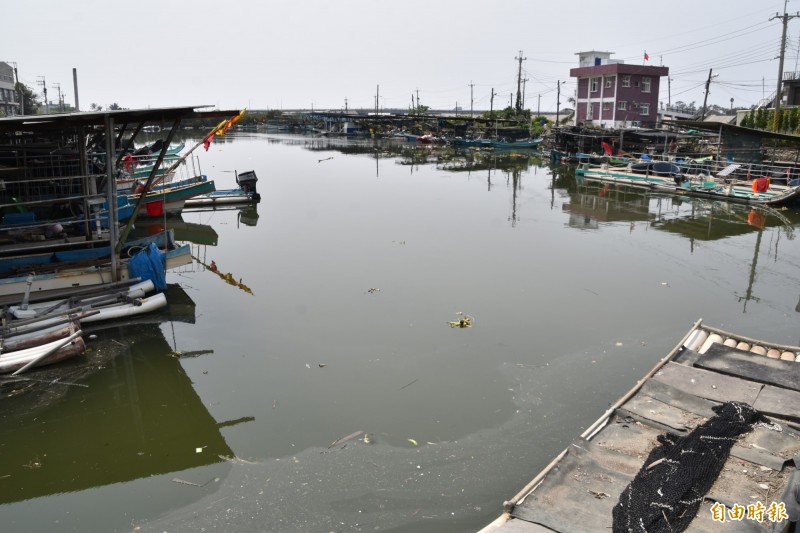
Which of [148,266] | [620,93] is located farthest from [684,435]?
[620,93]

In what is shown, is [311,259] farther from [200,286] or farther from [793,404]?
[793,404]

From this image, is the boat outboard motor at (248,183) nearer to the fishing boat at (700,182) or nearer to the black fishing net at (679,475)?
the fishing boat at (700,182)

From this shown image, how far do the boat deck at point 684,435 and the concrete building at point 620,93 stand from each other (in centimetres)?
3655

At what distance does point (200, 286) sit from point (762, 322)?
9.46m

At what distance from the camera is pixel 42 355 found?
7.31 m

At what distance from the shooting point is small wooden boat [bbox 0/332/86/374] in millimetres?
7230

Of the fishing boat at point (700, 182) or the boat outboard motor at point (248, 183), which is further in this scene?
the boat outboard motor at point (248, 183)

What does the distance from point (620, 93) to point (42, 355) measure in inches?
1607

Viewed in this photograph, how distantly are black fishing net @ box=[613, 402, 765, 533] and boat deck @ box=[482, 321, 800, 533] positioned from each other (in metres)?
0.06

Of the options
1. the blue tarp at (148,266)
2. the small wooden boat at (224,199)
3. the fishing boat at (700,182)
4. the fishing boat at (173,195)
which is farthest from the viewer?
→ the small wooden boat at (224,199)

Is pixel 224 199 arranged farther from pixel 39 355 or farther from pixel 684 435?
pixel 684 435

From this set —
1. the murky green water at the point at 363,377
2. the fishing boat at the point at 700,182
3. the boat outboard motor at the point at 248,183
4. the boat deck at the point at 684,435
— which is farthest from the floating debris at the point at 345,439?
the fishing boat at the point at 700,182

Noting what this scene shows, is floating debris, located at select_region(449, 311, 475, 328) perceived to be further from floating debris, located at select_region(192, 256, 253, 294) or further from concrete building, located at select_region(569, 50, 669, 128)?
concrete building, located at select_region(569, 50, 669, 128)

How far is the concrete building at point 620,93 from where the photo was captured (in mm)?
40844
